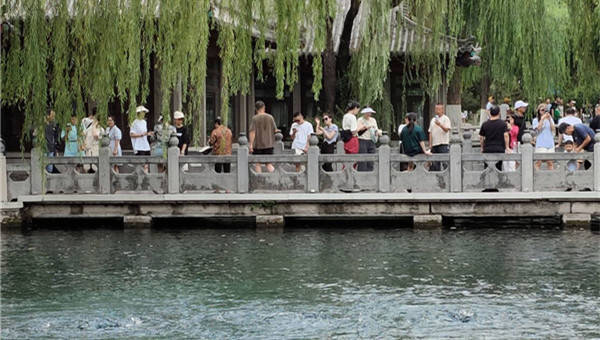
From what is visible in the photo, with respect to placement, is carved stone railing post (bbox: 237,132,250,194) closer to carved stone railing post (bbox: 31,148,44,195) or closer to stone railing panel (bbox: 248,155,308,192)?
stone railing panel (bbox: 248,155,308,192)

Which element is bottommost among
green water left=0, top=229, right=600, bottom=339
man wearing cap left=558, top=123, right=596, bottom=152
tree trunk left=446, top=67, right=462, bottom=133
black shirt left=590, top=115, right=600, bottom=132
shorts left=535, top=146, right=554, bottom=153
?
green water left=0, top=229, right=600, bottom=339

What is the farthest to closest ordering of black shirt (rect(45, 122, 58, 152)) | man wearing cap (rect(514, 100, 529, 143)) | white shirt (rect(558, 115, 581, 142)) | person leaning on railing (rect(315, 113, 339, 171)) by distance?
1. man wearing cap (rect(514, 100, 529, 143))
2. person leaning on railing (rect(315, 113, 339, 171))
3. white shirt (rect(558, 115, 581, 142))
4. black shirt (rect(45, 122, 58, 152))

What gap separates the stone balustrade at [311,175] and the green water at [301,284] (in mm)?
768

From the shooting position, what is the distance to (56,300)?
13.4 metres

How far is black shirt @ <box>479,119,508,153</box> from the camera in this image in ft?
65.5

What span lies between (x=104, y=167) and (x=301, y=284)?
6.53 metres

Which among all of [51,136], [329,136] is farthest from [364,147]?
[51,136]

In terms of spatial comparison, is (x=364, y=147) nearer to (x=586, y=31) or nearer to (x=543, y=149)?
(x=543, y=149)

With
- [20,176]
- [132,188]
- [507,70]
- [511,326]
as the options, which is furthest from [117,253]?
[507,70]

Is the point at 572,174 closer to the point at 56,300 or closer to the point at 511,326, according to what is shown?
the point at 511,326

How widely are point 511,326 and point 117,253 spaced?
716 cm

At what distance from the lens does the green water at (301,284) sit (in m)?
11.8

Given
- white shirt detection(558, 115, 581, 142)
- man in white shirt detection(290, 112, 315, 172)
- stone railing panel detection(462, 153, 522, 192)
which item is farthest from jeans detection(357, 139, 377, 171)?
white shirt detection(558, 115, 581, 142)

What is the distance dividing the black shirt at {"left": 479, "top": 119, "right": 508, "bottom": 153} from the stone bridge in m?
0.39
